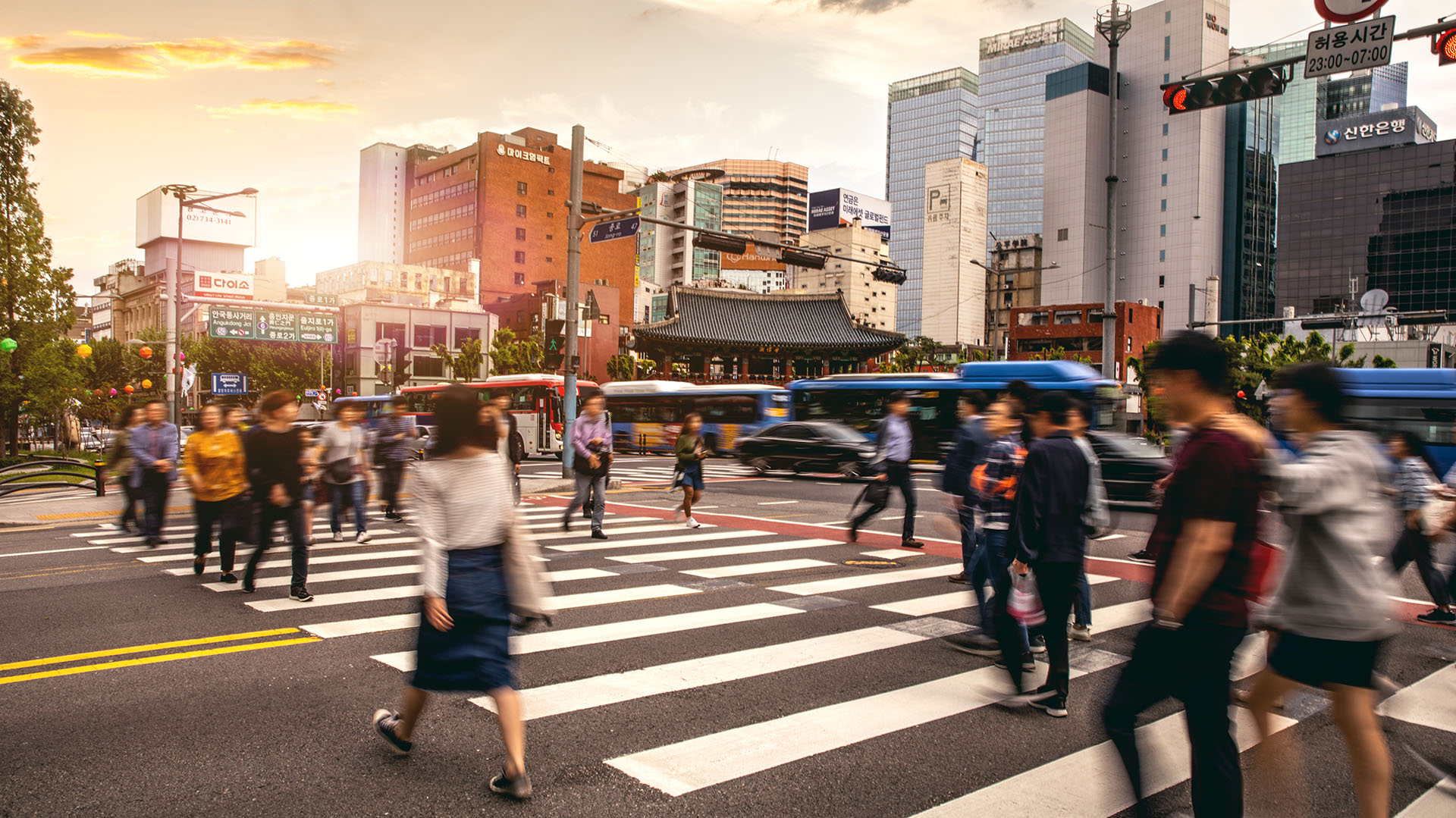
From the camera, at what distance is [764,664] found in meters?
5.82

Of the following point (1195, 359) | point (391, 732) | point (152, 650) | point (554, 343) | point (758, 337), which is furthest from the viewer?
point (758, 337)

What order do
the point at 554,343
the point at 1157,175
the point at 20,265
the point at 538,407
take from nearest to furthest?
the point at 554,343
the point at 20,265
the point at 538,407
the point at 1157,175

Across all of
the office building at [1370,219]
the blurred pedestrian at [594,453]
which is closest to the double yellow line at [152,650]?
the blurred pedestrian at [594,453]

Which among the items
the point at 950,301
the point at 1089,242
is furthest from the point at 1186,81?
the point at 950,301

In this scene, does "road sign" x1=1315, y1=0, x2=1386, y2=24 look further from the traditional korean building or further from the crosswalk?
the traditional korean building

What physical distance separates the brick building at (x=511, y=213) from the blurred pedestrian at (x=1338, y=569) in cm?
8959

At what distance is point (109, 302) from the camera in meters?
134

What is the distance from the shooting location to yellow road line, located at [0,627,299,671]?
572 centimetres

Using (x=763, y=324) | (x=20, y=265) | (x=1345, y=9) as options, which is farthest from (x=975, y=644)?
(x=763, y=324)

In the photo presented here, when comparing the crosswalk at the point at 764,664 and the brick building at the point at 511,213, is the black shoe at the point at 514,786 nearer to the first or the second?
the crosswalk at the point at 764,664

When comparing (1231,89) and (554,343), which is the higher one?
(1231,89)

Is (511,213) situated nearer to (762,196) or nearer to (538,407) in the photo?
(538,407)

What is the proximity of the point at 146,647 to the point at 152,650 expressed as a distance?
0.41 feet

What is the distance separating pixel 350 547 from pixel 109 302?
154 metres
